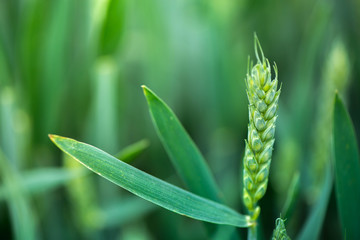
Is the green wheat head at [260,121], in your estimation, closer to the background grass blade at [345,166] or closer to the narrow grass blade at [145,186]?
the narrow grass blade at [145,186]

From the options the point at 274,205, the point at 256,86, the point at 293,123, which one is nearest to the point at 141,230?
the point at 274,205

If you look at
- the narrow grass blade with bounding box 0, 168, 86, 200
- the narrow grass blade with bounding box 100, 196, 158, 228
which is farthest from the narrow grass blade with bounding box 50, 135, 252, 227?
the narrow grass blade with bounding box 100, 196, 158, 228

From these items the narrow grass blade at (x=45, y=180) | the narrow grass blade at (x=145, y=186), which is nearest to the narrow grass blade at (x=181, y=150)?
the narrow grass blade at (x=145, y=186)

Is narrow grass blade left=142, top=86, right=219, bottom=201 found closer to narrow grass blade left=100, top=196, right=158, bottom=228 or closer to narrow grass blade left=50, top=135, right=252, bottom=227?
narrow grass blade left=50, top=135, right=252, bottom=227

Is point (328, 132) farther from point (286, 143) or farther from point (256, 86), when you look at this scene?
point (256, 86)

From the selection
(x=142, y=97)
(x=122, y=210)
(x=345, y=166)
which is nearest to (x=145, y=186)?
(x=345, y=166)

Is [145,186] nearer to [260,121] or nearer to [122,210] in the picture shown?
[260,121]
